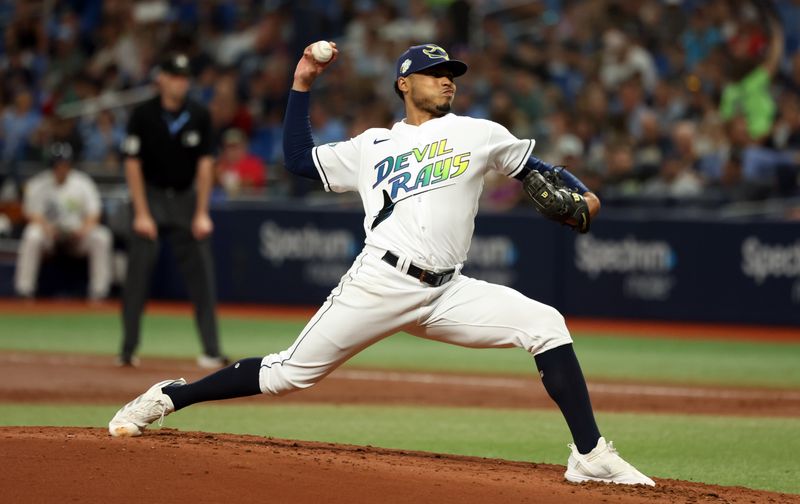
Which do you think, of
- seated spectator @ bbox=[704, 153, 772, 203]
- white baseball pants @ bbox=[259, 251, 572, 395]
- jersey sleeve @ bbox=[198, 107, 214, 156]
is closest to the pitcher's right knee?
white baseball pants @ bbox=[259, 251, 572, 395]

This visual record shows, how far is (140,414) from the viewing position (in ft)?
19.5

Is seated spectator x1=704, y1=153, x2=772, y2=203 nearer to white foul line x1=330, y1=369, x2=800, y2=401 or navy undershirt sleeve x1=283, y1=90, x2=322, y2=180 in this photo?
white foul line x1=330, y1=369, x2=800, y2=401

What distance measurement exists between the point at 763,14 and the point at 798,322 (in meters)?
4.49

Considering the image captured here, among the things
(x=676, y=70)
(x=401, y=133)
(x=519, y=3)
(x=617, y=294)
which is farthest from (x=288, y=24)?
(x=401, y=133)

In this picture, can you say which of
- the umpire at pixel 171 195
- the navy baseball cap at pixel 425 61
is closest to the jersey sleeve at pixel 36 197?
the umpire at pixel 171 195

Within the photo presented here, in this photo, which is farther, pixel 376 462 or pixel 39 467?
pixel 376 462

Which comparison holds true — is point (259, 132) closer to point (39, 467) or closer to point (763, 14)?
point (763, 14)

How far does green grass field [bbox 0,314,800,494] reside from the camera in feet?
22.4

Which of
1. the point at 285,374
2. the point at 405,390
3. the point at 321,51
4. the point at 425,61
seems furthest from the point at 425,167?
the point at 405,390

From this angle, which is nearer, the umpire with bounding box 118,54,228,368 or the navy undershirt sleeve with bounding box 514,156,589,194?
the navy undershirt sleeve with bounding box 514,156,589,194

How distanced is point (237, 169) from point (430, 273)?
12.5 meters

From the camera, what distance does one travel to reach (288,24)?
818 inches

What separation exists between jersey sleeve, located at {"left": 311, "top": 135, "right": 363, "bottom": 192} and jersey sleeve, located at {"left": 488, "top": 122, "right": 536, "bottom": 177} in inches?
24.3

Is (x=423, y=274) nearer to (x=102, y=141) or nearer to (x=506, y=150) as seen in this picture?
(x=506, y=150)
